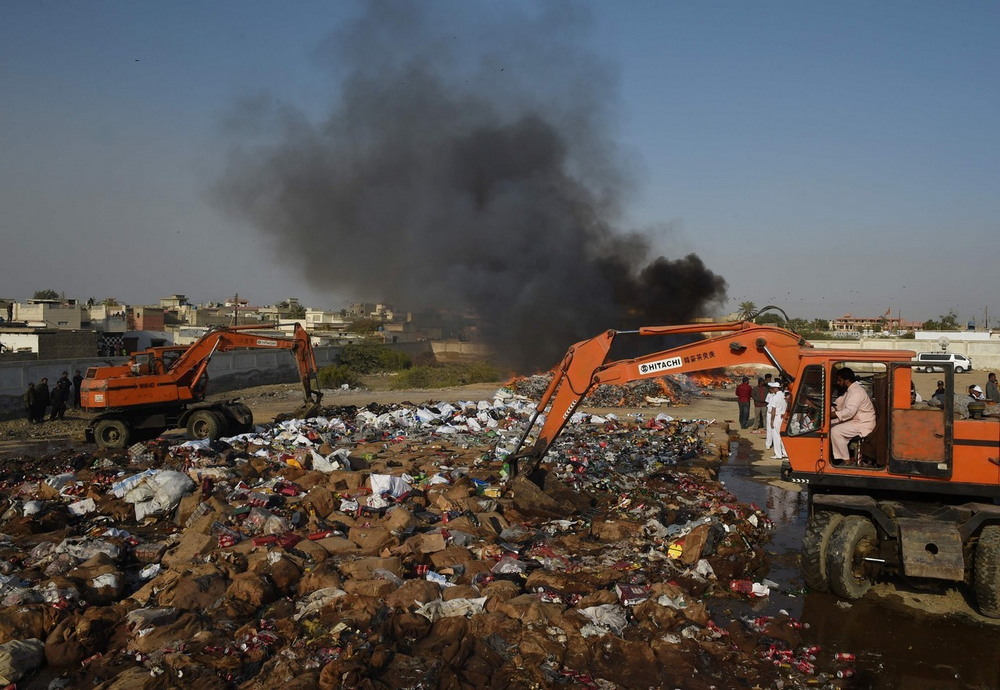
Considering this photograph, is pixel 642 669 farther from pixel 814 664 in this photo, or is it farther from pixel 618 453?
pixel 618 453

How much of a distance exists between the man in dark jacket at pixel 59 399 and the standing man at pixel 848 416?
1818 centimetres

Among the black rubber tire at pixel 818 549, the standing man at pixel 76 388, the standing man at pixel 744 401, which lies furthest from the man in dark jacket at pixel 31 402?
the black rubber tire at pixel 818 549

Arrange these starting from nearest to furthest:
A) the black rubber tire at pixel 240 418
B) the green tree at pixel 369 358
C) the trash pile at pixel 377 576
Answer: the trash pile at pixel 377 576, the black rubber tire at pixel 240 418, the green tree at pixel 369 358

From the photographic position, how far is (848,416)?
6594mm

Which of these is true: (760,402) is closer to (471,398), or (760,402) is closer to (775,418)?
(775,418)

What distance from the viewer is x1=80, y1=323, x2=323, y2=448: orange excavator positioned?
45.3ft

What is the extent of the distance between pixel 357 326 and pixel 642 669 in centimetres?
5648

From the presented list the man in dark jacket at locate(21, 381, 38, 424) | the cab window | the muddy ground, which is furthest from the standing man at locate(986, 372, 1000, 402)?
the man in dark jacket at locate(21, 381, 38, 424)

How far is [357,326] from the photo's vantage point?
59906mm

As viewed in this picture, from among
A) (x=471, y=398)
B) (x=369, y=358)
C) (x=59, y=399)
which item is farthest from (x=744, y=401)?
(x=369, y=358)

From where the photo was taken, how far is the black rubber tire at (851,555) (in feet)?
20.8

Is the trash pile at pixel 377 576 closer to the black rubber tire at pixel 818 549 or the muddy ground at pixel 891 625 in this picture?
the muddy ground at pixel 891 625

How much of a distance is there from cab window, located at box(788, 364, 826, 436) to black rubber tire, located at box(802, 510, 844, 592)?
824 mm

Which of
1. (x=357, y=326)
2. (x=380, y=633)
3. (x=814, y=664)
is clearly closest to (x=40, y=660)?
(x=380, y=633)
